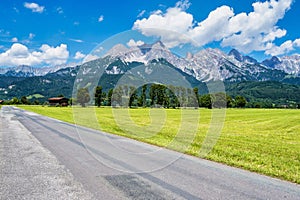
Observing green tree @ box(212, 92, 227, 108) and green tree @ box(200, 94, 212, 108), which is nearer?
green tree @ box(212, 92, 227, 108)

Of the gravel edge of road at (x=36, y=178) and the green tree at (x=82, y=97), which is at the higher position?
the green tree at (x=82, y=97)

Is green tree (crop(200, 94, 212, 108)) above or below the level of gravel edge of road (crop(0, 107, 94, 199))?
above

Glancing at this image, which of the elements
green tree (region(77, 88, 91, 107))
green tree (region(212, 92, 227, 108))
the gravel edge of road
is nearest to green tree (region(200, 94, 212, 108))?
green tree (region(212, 92, 227, 108))

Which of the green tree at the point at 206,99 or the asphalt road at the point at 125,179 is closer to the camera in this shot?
the asphalt road at the point at 125,179

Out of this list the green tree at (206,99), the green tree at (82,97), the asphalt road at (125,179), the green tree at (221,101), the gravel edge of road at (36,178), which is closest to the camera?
the gravel edge of road at (36,178)

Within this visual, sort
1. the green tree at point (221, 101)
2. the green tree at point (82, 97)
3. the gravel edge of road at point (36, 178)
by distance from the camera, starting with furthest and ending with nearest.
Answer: the green tree at point (82, 97), the green tree at point (221, 101), the gravel edge of road at point (36, 178)

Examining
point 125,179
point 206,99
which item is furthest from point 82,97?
point 125,179

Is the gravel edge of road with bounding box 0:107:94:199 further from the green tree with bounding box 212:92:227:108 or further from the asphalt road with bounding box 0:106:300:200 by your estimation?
the green tree with bounding box 212:92:227:108

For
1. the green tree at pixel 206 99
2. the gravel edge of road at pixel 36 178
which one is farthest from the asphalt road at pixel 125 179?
the green tree at pixel 206 99

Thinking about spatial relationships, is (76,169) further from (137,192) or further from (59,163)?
(137,192)

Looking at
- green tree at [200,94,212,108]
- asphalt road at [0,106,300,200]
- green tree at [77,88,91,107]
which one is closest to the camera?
asphalt road at [0,106,300,200]

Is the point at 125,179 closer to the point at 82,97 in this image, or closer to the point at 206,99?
the point at 206,99

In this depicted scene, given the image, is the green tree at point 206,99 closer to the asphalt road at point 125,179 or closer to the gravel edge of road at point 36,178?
the asphalt road at point 125,179
